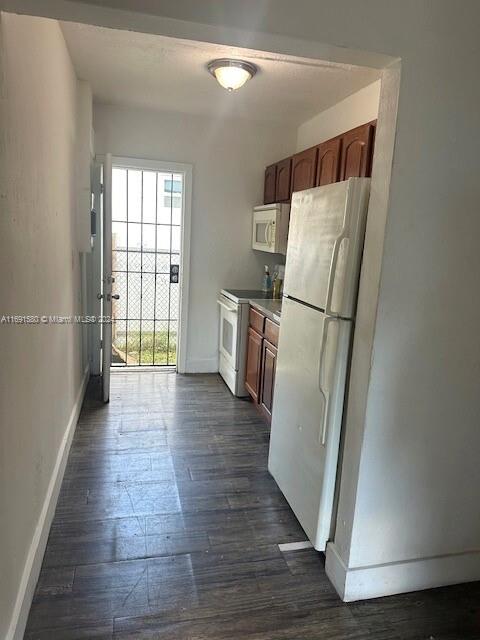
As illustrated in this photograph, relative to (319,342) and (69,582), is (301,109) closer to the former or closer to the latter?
(319,342)

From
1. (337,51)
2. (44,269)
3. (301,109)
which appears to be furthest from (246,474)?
(301,109)

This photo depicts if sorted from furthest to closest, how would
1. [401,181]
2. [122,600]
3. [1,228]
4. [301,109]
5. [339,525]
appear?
[301,109] < [339,525] < [122,600] < [401,181] < [1,228]

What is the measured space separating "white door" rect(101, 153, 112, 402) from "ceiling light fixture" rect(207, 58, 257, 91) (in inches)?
43.5

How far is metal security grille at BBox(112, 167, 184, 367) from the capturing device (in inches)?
181

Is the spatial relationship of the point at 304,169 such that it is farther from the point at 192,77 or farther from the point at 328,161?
the point at 192,77

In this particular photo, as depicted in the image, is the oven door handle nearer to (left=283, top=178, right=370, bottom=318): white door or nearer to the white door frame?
the white door frame

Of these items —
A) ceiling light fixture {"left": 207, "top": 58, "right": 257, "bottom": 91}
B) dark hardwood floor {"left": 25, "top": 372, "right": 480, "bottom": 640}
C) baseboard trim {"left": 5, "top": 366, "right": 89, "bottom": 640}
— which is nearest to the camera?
baseboard trim {"left": 5, "top": 366, "right": 89, "bottom": 640}

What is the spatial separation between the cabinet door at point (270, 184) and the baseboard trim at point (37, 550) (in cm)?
271

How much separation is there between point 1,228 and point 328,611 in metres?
1.88

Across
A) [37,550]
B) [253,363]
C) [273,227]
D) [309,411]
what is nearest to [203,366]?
[253,363]

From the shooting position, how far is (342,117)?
3.39 meters

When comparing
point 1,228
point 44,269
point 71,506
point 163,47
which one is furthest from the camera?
point 163,47

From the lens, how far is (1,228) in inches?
54.0

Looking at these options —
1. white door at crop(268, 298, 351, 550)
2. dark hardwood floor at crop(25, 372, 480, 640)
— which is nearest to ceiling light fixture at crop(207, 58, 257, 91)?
white door at crop(268, 298, 351, 550)
